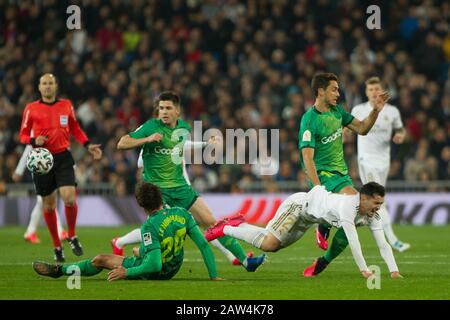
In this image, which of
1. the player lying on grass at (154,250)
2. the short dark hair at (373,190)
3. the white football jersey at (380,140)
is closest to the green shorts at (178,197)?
the player lying on grass at (154,250)

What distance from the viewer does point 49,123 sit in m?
14.8

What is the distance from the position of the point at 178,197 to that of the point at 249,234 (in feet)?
4.30

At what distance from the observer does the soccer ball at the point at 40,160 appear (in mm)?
14492

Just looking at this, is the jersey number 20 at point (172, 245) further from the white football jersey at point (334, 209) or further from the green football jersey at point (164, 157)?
the green football jersey at point (164, 157)

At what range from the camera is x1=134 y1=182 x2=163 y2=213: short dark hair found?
1102 cm

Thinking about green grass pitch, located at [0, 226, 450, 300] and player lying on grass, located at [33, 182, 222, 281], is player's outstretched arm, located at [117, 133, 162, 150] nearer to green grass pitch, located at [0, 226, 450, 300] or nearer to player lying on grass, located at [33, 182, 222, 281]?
player lying on grass, located at [33, 182, 222, 281]

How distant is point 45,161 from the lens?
1450 centimetres

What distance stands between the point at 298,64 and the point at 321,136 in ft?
43.9

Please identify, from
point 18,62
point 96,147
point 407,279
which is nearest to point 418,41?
point 18,62

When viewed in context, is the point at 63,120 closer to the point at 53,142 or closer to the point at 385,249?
the point at 53,142

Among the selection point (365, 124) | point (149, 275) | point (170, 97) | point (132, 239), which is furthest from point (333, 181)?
point (149, 275)
